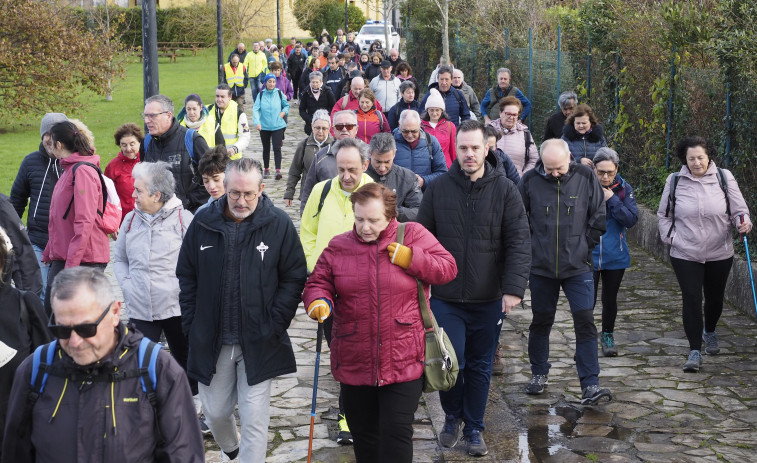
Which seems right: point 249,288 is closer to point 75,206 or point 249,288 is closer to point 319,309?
point 319,309

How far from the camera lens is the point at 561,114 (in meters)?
12.2

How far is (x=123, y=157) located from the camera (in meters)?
9.17

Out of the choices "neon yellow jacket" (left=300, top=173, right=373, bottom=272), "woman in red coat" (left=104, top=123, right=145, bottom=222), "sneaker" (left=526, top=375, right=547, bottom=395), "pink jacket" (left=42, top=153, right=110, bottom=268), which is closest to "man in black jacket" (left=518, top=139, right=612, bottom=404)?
"sneaker" (left=526, top=375, right=547, bottom=395)

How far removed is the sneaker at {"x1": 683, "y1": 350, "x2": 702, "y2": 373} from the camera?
27.7ft

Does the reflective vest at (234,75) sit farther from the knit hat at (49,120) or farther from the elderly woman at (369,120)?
the knit hat at (49,120)

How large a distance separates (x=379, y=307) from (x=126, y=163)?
4418 millimetres

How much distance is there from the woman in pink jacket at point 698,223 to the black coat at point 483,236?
2422 millimetres

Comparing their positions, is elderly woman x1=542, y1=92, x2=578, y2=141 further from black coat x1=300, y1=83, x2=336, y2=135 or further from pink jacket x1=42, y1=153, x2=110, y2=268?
black coat x1=300, y1=83, x2=336, y2=135

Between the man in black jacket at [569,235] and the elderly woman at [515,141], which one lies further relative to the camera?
the elderly woman at [515,141]

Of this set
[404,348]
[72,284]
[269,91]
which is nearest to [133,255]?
[404,348]

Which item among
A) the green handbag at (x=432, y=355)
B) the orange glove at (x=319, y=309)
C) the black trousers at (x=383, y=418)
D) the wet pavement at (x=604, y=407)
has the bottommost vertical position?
the wet pavement at (x=604, y=407)

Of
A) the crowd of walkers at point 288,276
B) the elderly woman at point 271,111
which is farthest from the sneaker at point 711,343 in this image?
the elderly woman at point 271,111

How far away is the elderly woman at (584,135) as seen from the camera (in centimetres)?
1034

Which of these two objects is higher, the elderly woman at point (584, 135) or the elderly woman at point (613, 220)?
the elderly woman at point (584, 135)
